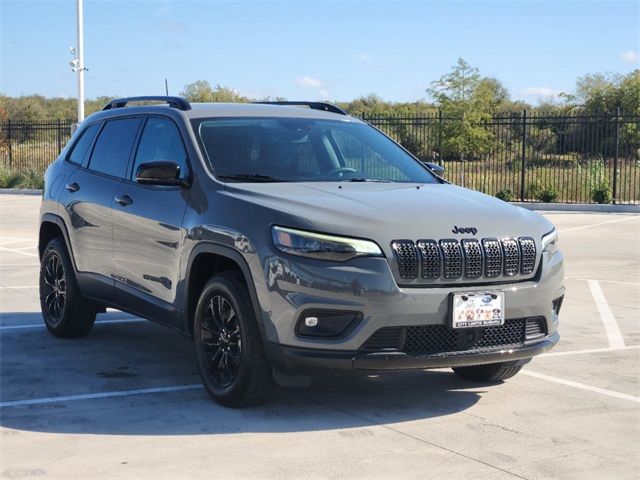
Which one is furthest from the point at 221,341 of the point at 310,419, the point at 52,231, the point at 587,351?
the point at 587,351

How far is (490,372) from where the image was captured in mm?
6504

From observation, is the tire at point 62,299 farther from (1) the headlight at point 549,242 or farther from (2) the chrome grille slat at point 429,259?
(1) the headlight at point 549,242

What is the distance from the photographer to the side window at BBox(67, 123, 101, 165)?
314 inches

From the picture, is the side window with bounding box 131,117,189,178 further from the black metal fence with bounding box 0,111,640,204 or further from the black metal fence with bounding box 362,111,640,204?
the black metal fence with bounding box 362,111,640,204

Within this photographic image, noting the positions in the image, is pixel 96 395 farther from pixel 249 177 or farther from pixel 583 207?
pixel 583 207

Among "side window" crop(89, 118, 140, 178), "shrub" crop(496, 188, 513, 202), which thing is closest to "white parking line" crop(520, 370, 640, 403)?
"side window" crop(89, 118, 140, 178)

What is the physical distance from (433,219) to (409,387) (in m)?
1.38

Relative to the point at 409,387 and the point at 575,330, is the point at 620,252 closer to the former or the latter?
the point at 575,330

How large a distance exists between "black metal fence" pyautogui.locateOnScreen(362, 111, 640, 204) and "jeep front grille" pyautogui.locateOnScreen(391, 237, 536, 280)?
20.5 meters

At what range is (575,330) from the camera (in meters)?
8.65

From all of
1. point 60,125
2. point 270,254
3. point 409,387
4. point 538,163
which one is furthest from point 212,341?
point 60,125

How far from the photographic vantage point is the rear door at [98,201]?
23.7 ft

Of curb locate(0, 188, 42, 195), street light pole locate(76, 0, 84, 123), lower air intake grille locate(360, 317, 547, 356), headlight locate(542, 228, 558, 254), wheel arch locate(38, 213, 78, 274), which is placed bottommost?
curb locate(0, 188, 42, 195)

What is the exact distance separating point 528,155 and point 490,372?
25.0m
